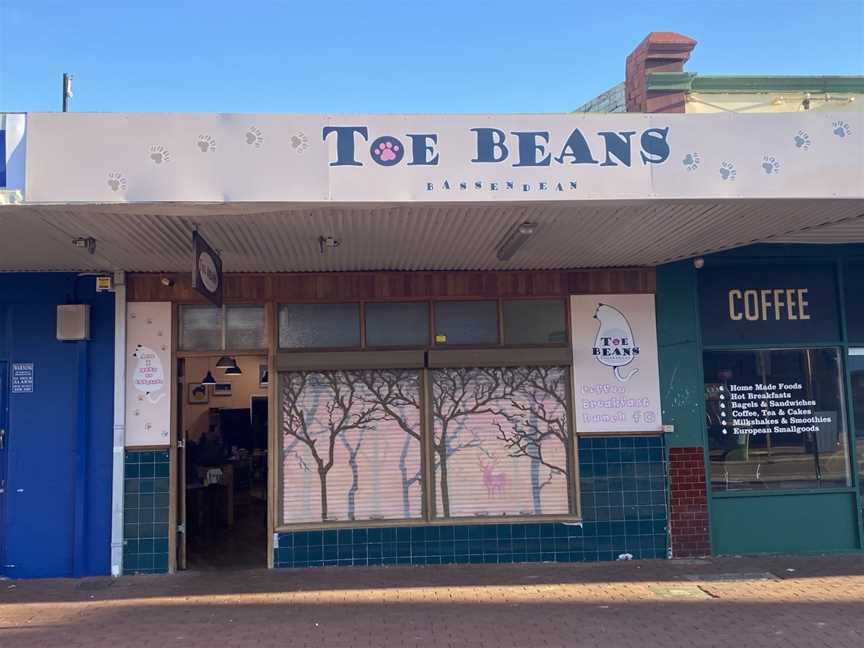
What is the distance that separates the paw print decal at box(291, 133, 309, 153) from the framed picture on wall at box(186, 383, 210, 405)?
23.7ft

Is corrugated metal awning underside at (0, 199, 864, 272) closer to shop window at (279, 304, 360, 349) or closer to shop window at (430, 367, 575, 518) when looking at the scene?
shop window at (279, 304, 360, 349)

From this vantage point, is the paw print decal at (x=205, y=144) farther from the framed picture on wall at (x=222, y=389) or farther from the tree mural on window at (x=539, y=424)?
the framed picture on wall at (x=222, y=389)

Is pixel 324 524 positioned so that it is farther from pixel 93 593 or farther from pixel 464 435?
pixel 93 593

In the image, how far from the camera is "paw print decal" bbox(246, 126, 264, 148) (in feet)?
17.9

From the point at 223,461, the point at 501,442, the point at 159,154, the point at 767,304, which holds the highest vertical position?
the point at 159,154

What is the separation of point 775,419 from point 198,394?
Answer: 8667mm

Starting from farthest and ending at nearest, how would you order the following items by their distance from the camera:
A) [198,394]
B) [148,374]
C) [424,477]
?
[198,394] → [424,477] → [148,374]

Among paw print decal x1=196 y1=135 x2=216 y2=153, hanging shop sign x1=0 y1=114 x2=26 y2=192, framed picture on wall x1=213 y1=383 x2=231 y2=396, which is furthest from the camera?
framed picture on wall x1=213 y1=383 x2=231 y2=396

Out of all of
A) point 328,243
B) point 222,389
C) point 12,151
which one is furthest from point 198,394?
point 12,151

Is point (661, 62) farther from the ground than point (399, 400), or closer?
farther from the ground

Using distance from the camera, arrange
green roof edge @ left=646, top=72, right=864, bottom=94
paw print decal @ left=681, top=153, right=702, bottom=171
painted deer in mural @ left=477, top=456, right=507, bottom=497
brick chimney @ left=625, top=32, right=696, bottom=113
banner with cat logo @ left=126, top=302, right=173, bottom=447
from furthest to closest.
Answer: green roof edge @ left=646, top=72, right=864, bottom=94
brick chimney @ left=625, top=32, right=696, bottom=113
painted deer in mural @ left=477, top=456, right=507, bottom=497
banner with cat logo @ left=126, top=302, right=173, bottom=447
paw print decal @ left=681, top=153, right=702, bottom=171

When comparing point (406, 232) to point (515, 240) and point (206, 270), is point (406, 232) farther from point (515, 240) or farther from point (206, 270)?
point (206, 270)

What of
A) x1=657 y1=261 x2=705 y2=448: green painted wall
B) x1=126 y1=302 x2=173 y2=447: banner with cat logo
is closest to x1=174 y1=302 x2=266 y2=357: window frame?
x1=126 y1=302 x2=173 y2=447: banner with cat logo

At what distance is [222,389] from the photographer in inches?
496
